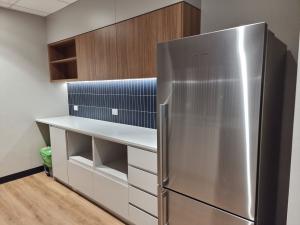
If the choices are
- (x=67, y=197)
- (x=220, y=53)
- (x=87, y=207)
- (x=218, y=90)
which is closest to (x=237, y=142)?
(x=218, y=90)

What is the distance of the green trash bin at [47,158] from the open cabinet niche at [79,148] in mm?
610

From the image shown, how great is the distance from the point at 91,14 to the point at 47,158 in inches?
83.6

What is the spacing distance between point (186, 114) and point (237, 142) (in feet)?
1.10

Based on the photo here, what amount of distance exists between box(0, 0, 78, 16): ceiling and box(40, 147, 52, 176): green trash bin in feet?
6.62

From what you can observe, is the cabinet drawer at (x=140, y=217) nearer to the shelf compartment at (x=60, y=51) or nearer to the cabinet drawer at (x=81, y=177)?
the cabinet drawer at (x=81, y=177)

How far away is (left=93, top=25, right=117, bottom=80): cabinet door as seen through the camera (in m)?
2.30

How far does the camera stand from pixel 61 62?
3328 mm

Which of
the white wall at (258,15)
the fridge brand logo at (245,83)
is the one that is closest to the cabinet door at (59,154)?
the white wall at (258,15)

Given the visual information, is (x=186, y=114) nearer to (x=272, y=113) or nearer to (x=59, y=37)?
(x=272, y=113)

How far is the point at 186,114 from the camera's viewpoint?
4.27 ft

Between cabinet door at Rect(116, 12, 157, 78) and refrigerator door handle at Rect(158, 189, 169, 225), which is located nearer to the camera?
refrigerator door handle at Rect(158, 189, 169, 225)

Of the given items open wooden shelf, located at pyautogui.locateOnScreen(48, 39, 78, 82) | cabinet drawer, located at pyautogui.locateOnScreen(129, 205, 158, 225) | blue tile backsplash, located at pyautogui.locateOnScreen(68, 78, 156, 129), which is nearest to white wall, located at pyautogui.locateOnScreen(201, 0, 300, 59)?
blue tile backsplash, located at pyautogui.locateOnScreen(68, 78, 156, 129)

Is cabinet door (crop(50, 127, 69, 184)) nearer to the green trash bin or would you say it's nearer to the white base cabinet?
the white base cabinet

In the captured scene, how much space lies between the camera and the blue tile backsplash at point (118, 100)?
247 cm
